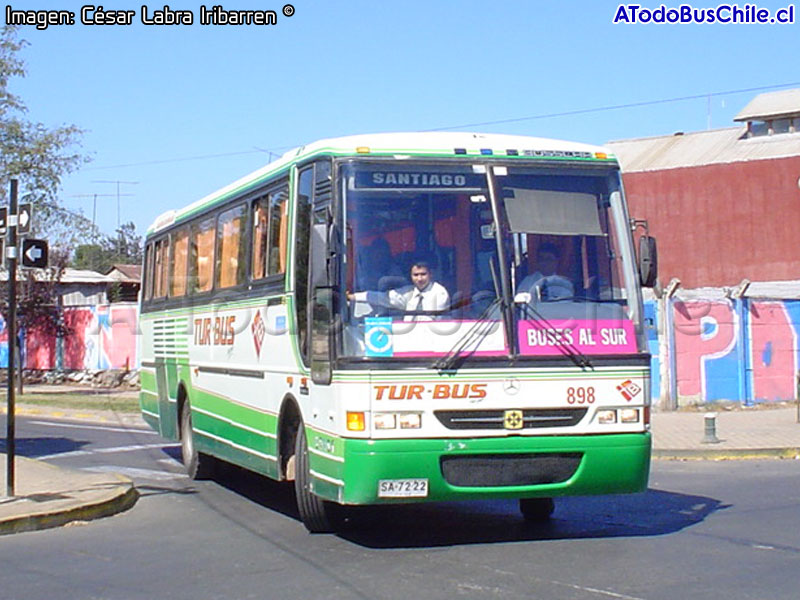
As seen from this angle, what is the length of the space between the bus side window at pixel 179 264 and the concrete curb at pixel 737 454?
696cm

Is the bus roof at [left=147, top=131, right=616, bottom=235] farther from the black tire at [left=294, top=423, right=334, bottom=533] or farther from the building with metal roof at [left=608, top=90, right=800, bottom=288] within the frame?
the building with metal roof at [left=608, top=90, right=800, bottom=288]

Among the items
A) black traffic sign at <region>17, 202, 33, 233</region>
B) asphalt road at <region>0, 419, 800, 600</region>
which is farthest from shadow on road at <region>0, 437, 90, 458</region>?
black traffic sign at <region>17, 202, 33, 233</region>

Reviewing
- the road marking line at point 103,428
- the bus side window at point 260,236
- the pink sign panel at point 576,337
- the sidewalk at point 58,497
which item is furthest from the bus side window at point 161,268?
the pink sign panel at point 576,337

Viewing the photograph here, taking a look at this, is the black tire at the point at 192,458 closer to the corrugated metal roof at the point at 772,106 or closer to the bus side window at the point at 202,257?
the bus side window at the point at 202,257

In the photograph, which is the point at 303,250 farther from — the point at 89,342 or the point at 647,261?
the point at 89,342

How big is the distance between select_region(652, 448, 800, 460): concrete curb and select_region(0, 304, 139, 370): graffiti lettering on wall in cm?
2104

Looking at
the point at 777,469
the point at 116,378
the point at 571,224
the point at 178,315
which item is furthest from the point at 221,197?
the point at 116,378

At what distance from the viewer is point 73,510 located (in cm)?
1112

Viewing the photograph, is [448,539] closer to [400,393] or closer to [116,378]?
[400,393]

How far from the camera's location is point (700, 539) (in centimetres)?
964

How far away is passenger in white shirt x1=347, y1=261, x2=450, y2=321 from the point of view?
9.00 meters

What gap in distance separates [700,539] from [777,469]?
19.4 feet

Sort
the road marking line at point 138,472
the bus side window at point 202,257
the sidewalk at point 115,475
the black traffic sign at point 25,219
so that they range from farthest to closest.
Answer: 1. the road marking line at point 138,472
2. the bus side window at point 202,257
3. the black traffic sign at point 25,219
4. the sidewalk at point 115,475

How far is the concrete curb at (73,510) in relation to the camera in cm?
1060
